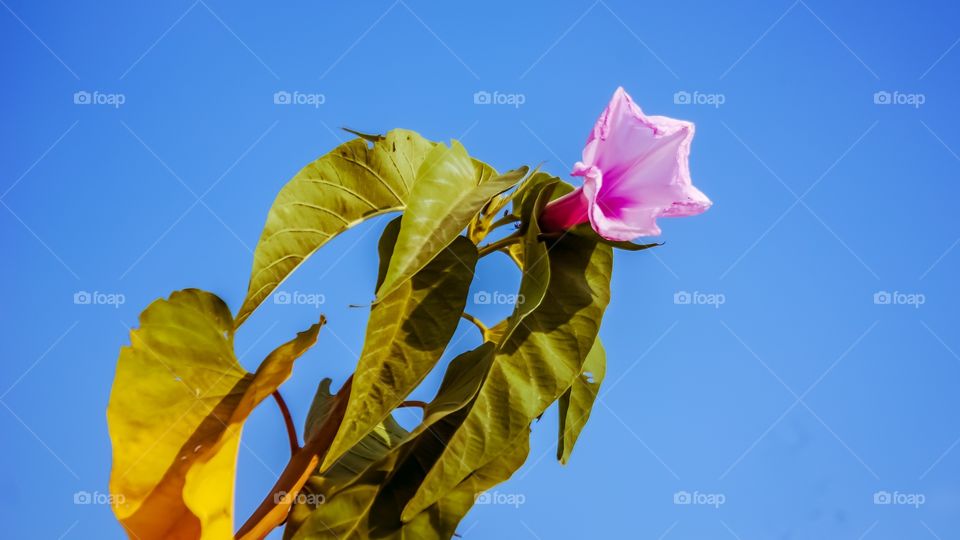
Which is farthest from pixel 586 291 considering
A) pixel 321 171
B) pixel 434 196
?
pixel 321 171

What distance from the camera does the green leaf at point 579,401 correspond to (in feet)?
3.05

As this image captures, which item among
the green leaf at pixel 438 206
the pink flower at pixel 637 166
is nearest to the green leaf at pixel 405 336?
the green leaf at pixel 438 206

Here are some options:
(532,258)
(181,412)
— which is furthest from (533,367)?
(181,412)

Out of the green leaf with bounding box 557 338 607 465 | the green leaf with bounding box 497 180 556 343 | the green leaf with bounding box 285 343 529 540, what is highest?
the green leaf with bounding box 497 180 556 343

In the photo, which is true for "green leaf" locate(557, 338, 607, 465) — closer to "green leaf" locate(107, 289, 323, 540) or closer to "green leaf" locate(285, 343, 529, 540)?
"green leaf" locate(285, 343, 529, 540)

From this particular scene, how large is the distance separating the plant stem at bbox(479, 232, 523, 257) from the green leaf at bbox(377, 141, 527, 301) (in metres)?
0.07

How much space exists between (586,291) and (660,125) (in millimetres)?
181

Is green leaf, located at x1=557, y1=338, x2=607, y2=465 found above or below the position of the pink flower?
below

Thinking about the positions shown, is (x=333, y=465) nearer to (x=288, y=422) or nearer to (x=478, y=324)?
(x=288, y=422)

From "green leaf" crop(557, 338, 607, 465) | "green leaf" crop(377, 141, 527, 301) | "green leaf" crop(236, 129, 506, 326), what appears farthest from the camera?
"green leaf" crop(557, 338, 607, 465)

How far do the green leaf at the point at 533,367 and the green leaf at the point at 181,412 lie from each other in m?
0.19

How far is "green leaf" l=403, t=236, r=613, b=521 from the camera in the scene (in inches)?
29.3

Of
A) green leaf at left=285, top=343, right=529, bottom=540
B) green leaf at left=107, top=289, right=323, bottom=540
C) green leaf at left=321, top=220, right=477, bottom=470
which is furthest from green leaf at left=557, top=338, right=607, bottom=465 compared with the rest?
green leaf at left=107, top=289, right=323, bottom=540

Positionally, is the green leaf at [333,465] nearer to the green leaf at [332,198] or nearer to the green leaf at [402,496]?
the green leaf at [402,496]
